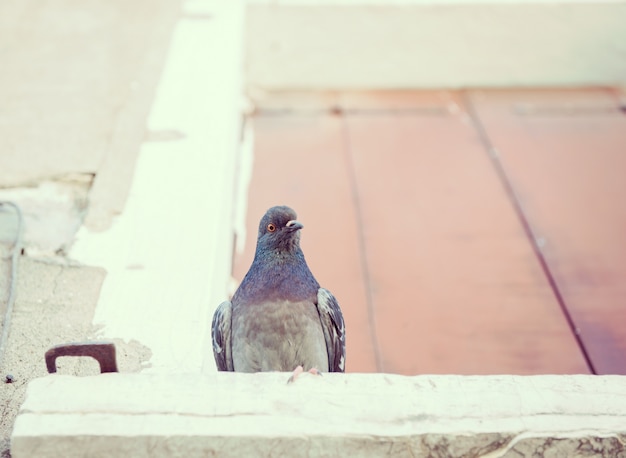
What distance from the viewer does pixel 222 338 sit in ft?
9.68

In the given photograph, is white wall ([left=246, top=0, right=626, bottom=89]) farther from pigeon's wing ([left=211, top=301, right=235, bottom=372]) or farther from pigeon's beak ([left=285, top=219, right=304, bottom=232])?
pigeon's wing ([left=211, top=301, right=235, bottom=372])

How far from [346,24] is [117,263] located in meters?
3.04

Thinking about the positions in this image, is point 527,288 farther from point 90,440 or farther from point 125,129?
point 90,440

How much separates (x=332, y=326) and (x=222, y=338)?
419 millimetres

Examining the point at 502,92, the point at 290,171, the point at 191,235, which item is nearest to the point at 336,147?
the point at 290,171

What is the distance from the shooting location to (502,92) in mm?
5855

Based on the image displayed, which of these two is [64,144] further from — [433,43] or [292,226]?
[433,43]

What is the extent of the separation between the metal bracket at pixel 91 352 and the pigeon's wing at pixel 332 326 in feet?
3.30

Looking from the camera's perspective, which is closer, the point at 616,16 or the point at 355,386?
the point at 355,386

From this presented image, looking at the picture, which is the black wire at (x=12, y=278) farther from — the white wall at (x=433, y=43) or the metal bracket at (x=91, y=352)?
the white wall at (x=433, y=43)

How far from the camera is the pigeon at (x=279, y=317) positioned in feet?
9.50

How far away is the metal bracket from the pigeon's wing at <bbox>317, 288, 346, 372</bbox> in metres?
1.00

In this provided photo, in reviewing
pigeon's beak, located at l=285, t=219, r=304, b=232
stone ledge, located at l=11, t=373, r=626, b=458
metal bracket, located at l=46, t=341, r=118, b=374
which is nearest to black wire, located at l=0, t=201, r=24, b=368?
metal bracket, located at l=46, t=341, r=118, b=374

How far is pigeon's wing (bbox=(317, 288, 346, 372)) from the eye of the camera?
117 inches
